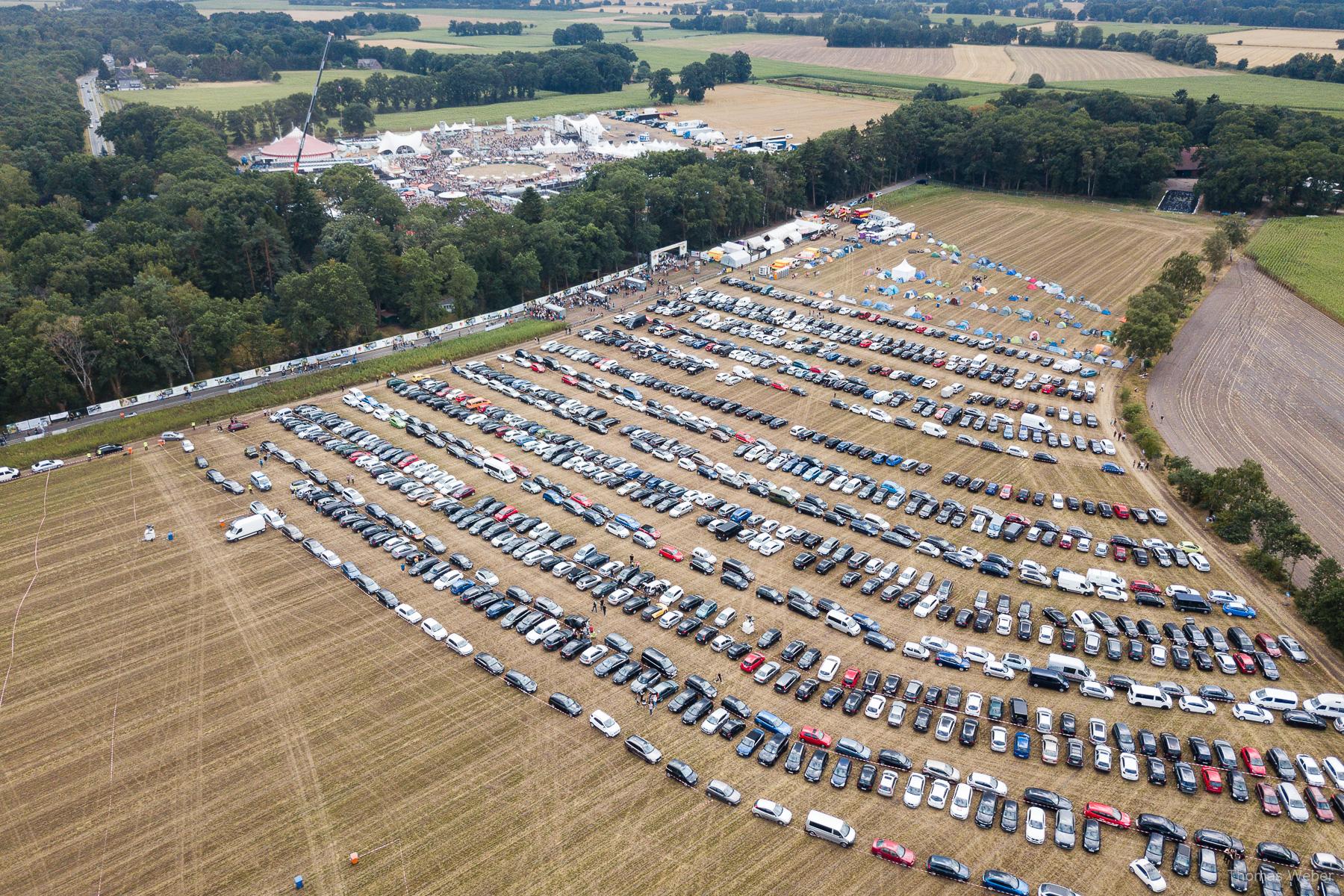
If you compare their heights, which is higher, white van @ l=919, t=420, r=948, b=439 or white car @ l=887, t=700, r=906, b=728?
white van @ l=919, t=420, r=948, b=439

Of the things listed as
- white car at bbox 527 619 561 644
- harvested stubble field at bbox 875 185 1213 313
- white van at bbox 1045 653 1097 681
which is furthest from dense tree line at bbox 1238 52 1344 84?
white car at bbox 527 619 561 644

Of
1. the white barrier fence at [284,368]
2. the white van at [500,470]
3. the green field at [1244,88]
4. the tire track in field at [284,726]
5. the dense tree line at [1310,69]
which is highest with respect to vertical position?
the dense tree line at [1310,69]

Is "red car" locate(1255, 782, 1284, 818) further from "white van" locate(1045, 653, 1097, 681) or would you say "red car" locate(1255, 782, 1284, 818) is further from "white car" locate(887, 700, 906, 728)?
"white car" locate(887, 700, 906, 728)

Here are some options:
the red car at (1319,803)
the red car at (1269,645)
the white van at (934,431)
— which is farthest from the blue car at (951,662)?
the white van at (934,431)

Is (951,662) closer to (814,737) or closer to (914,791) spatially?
(914,791)

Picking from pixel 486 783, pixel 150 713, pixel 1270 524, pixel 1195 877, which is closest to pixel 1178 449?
pixel 1270 524

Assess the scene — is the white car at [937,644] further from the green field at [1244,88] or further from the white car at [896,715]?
the green field at [1244,88]

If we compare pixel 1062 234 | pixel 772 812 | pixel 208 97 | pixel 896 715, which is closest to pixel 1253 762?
pixel 896 715
